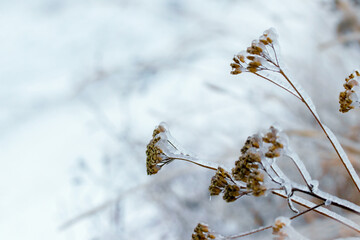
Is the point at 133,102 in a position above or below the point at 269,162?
above

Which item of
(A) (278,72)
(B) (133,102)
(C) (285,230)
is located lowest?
(C) (285,230)

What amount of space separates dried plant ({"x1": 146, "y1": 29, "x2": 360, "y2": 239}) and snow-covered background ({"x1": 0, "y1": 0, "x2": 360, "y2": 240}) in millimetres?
563

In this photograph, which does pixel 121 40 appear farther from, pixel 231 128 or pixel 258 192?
pixel 258 192

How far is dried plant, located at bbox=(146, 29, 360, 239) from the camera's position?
0.25m

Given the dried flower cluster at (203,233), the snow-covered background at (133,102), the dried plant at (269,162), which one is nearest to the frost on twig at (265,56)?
the dried plant at (269,162)

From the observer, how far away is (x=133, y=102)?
207 centimetres

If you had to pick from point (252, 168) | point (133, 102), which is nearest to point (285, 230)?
point (252, 168)

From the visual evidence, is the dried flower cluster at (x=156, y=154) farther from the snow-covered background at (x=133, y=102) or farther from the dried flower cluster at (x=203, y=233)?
the snow-covered background at (x=133, y=102)

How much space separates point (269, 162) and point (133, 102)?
6.04ft

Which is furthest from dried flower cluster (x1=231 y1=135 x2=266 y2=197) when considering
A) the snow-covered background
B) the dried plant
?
the snow-covered background

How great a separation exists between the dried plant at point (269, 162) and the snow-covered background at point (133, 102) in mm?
563

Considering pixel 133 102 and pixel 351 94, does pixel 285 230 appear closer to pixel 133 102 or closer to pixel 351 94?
pixel 351 94

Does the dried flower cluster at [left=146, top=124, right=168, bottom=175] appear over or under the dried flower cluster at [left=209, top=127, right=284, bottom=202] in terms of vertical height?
over

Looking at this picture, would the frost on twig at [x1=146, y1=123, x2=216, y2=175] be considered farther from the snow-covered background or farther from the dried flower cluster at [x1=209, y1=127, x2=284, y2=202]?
the snow-covered background
